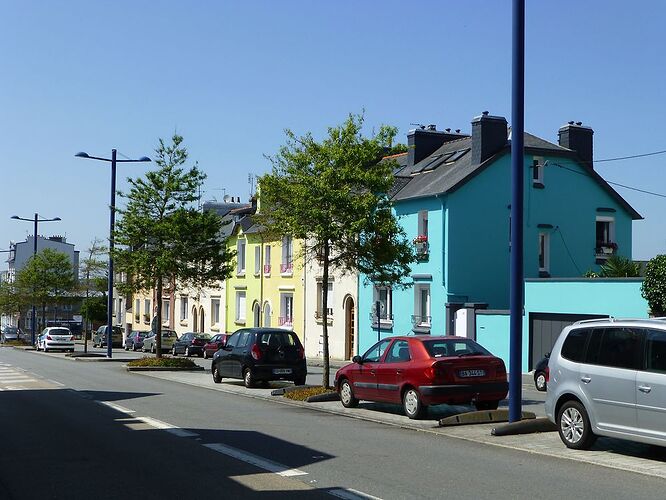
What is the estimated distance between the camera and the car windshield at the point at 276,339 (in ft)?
79.2

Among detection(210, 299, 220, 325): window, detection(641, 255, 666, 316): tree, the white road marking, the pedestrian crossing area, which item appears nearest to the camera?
the white road marking

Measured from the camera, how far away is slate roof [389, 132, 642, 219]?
37000 mm

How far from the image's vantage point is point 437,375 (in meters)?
15.3

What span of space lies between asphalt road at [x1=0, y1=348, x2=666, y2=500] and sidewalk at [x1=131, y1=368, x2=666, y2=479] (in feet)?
1.08

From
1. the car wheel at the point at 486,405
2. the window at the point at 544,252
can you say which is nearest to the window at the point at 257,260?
the window at the point at 544,252

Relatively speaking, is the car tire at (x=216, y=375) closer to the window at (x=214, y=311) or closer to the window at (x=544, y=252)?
the window at (x=544, y=252)

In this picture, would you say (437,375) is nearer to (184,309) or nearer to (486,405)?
(486,405)

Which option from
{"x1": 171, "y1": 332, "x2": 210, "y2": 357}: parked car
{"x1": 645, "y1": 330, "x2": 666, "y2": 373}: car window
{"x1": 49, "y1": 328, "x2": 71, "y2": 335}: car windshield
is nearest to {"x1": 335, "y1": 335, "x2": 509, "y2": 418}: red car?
{"x1": 645, "y1": 330, "x2": 666, "y2": 373}: car window

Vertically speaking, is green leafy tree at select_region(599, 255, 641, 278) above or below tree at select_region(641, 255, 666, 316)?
above

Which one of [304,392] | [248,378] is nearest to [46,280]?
[248,378]

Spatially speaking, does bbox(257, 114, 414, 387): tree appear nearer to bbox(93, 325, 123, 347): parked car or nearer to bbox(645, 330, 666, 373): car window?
bbox(645, 330, 666, 373): car window

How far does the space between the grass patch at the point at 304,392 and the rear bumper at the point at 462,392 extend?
197 inches

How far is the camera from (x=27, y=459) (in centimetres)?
1092

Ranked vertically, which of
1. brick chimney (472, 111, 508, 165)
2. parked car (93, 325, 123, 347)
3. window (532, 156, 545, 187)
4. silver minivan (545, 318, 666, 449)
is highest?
brick chimney (472, 111, 508, 165)
